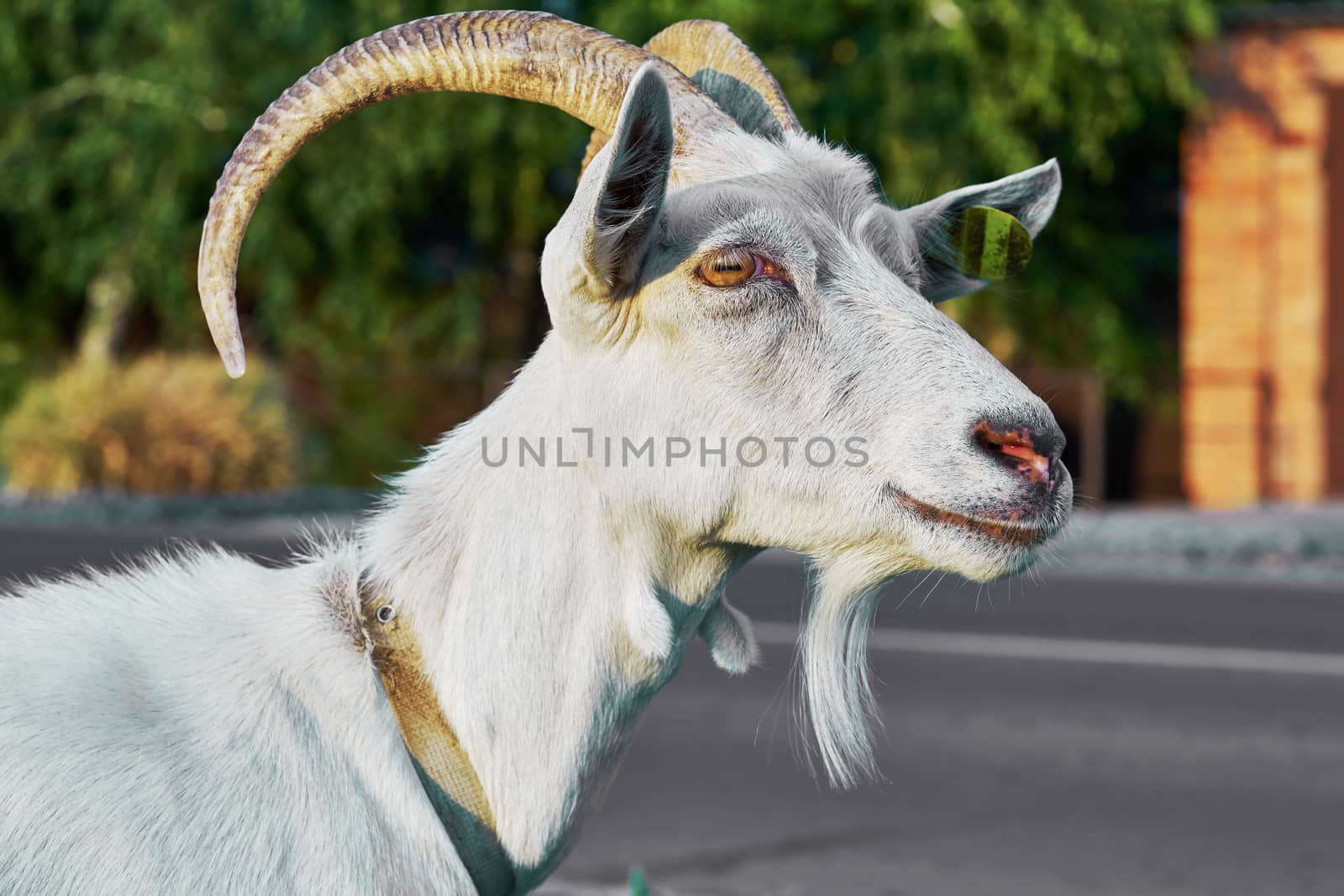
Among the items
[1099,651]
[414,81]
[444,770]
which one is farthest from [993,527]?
[1099,651]

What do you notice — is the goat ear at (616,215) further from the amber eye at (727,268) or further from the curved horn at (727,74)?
the curved horn at (727,74)

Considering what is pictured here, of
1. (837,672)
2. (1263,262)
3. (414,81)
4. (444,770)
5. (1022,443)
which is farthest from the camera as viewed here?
(1263,262)

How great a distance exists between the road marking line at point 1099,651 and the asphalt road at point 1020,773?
24mm

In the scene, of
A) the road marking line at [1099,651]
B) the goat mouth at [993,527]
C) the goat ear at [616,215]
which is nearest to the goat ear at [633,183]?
the goat ear at [616,215]

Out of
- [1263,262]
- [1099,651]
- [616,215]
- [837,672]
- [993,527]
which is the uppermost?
[616,215]

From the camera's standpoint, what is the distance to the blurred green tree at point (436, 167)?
17.8 m

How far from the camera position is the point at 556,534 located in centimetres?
254

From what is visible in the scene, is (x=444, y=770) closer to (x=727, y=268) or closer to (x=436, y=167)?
(x=727, y=268)

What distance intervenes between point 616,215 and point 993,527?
2.43 ft

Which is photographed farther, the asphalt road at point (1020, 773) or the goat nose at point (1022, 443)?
the asphalt road at point (1020, 773)

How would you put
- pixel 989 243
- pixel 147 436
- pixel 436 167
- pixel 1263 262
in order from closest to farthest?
pixel 989 243
pixel 147 436
pixel 1263 262
pixel 436 167

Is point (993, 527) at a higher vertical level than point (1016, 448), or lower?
lower

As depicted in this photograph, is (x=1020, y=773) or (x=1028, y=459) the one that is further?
(x=1020, y=773)

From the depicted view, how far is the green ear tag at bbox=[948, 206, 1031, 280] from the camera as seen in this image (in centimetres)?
290
